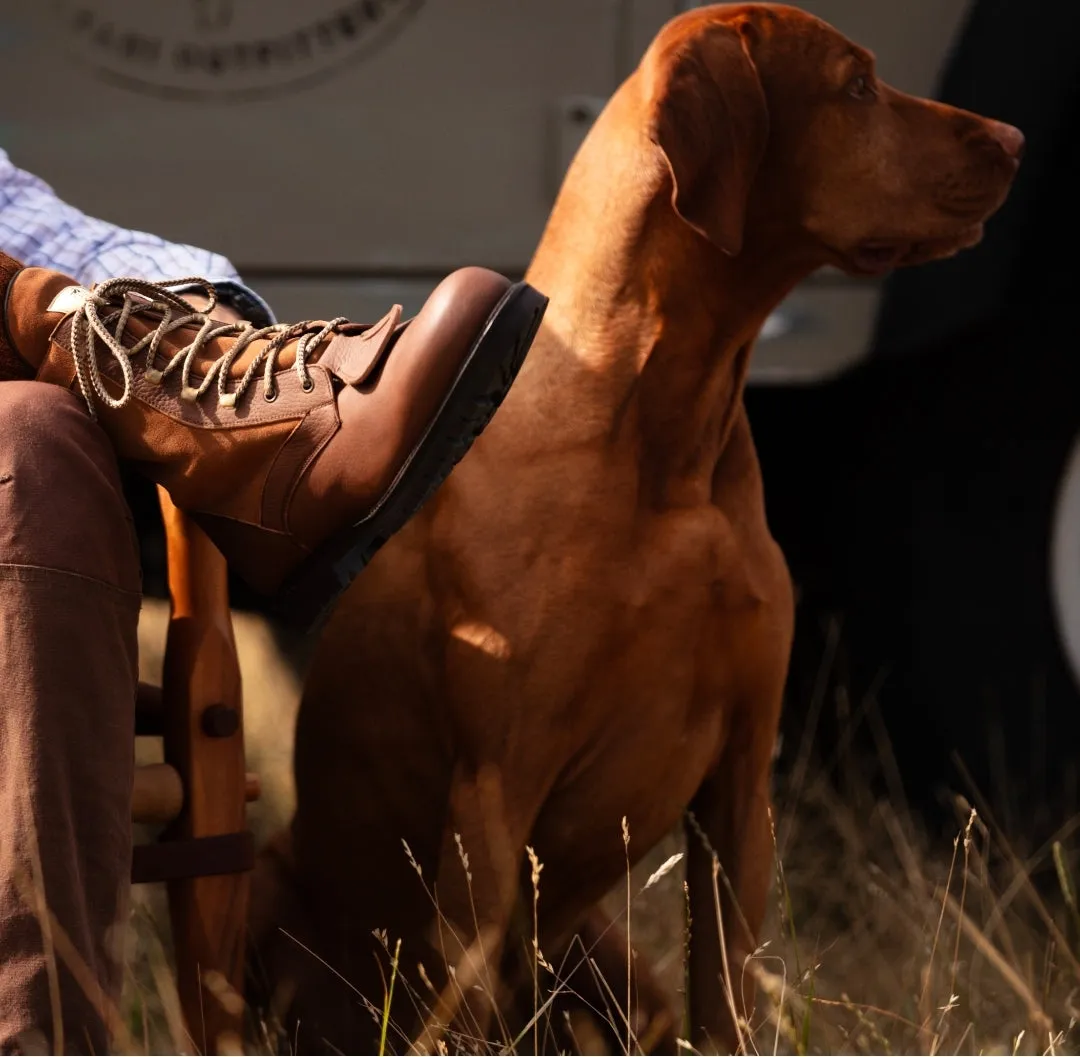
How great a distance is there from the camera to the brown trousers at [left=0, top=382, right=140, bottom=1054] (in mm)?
1195

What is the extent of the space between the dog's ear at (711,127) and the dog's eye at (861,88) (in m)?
0.12

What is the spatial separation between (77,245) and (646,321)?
26.5 inches

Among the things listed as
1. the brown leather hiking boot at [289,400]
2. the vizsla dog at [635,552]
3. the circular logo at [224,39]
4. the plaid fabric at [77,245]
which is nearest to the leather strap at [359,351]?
the brown leather hiking boot at [289,400]

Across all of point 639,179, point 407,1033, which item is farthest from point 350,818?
point 639,179

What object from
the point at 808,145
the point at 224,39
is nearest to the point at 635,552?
the point at 808,145

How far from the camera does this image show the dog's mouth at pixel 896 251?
1800 mm

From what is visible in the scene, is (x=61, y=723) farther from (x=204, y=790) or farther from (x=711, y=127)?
Result: (x=711, y=127)

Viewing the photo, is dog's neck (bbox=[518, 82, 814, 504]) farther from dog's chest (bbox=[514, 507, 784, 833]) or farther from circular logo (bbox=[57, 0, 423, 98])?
circular logo (bbox=[57, 0, 423, 98])

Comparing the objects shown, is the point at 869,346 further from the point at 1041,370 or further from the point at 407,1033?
the point at 407,1033

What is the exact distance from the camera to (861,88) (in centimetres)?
179

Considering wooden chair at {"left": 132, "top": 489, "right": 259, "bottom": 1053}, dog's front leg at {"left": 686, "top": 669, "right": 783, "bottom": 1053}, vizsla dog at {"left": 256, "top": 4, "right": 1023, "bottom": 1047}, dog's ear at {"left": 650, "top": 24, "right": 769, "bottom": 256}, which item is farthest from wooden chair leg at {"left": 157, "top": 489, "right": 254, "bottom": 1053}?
dog's ear at {"left": 650, "top": 24, "right": 769, "bottom": 256}

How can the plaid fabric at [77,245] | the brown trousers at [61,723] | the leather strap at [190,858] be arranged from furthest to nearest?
the plaid fabric at [77,245]
the leather strap at [190,858]
the brown trousers at [61,723]

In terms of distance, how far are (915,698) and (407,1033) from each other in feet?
3.92

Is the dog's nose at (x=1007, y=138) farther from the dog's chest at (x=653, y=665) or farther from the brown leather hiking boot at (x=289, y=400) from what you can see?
the brown leather hiking boot at (x=289, y=400)
